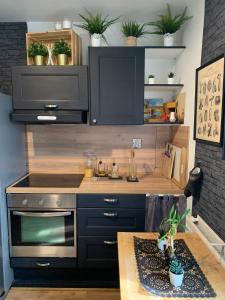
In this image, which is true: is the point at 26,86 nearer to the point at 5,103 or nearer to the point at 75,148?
the point at 5,103

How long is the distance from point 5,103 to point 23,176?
81 centimetres

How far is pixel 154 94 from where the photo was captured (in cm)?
263

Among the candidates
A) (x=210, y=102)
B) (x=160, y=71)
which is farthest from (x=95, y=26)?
(x=210, y=102)

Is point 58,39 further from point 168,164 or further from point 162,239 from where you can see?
point 162,239

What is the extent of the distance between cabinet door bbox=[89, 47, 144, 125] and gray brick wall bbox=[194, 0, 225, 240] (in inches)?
24.9

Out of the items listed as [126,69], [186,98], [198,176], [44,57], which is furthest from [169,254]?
[44,57]

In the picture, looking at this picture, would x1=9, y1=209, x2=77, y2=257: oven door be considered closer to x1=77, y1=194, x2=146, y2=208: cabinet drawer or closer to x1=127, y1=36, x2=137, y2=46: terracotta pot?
x1=77, y1=194, x2=146, y2=208: cabinet drawer

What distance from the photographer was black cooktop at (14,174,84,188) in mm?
2258

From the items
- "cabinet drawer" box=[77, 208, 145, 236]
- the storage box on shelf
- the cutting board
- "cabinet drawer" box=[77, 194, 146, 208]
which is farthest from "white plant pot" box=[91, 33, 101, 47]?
"cabinet drawer" box=[77, 208, 145, 236]

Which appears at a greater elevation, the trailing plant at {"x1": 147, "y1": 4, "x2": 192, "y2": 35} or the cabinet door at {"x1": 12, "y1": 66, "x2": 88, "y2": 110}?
the trailing plant at {"x1": 147, "y1": 4, "x2": 192, "y2": 35}

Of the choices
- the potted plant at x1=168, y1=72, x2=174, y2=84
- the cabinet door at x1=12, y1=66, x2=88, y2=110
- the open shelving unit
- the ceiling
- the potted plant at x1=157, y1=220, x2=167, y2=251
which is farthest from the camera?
the open shelving unit

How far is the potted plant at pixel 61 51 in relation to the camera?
222 centimetres

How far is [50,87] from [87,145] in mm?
748

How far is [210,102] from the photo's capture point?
1608 millimetres
